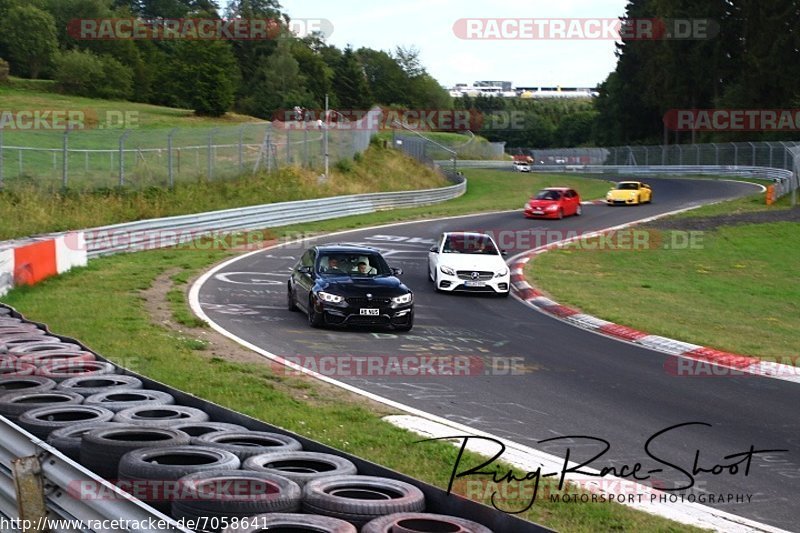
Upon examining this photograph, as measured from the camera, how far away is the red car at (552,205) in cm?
3859

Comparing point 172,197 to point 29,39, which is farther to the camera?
point 29,39

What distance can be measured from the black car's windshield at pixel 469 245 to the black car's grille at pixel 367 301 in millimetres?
6230

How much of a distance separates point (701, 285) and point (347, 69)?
285 ft

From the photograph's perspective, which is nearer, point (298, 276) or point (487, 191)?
point (298, 276)

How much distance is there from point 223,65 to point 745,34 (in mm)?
40919

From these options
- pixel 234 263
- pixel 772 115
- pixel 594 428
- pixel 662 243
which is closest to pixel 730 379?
pixel 594 428

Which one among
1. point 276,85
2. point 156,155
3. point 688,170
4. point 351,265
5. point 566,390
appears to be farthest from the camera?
point 276,85

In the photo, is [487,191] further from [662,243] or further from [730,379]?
[730,379]

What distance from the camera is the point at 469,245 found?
895 inches

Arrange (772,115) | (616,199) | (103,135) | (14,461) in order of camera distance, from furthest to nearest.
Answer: (772,115) < (103,135) < (616,199) < (14,461)

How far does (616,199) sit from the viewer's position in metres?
45.1

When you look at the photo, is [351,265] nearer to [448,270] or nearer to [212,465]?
[448,270]

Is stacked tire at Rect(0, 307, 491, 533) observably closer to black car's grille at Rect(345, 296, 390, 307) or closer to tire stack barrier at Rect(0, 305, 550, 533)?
tire stack barrier at Rect(0, 305, 550, 533)

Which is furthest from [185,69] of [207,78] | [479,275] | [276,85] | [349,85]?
[479,275]
